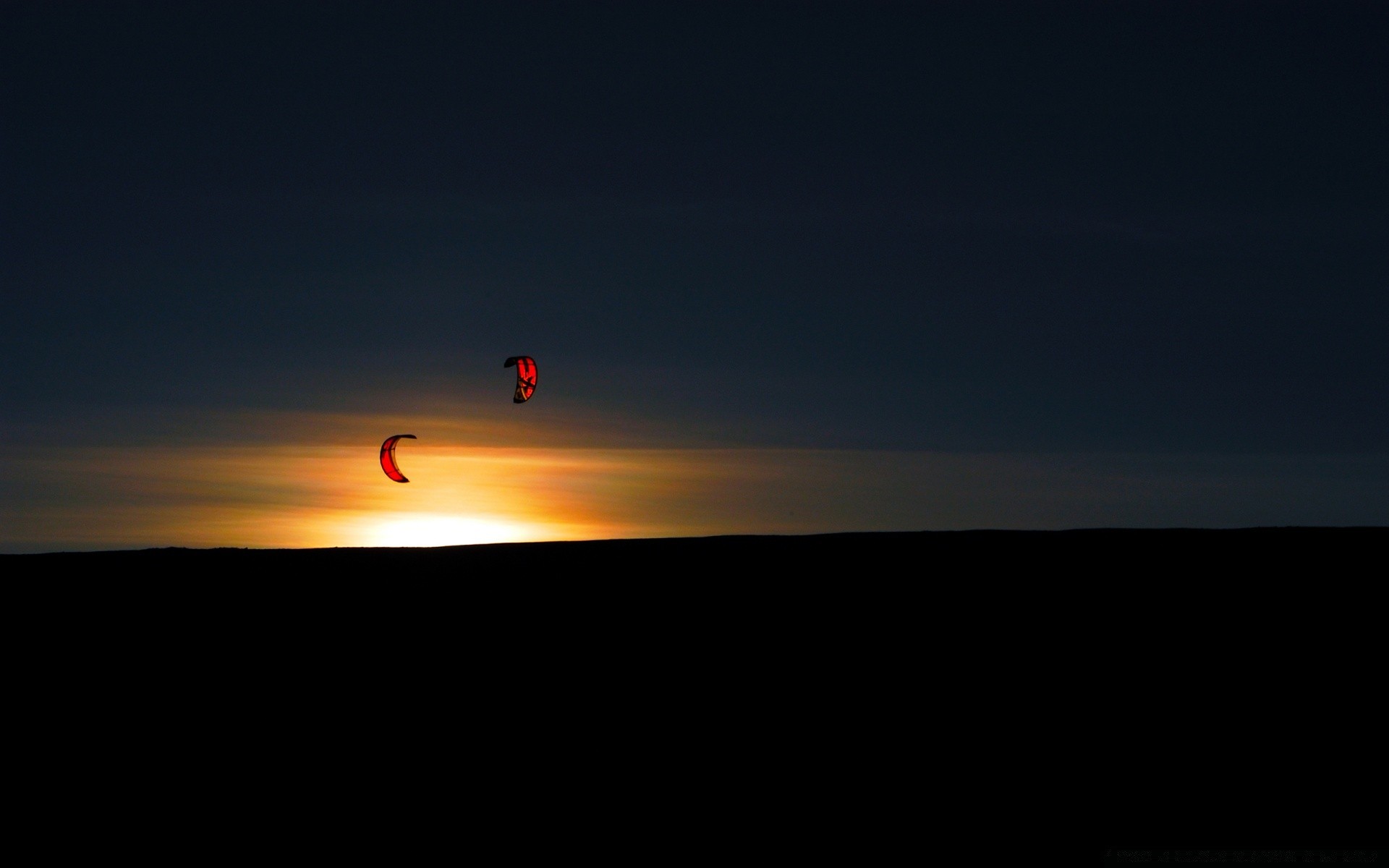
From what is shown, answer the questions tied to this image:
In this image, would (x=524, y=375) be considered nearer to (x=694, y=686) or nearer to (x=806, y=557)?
(x=806, y=557)

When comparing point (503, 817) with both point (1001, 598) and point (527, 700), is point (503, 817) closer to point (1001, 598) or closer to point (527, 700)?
point (527, 700)

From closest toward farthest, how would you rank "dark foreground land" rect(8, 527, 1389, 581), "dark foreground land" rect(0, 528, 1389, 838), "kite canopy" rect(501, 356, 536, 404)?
"dark foreground land" rect(0, 528, 1389, 838) → "dark foreground land" rect(8, 527, 1389, 581) → "kite canopy" rect(501, 356, 536, 404)

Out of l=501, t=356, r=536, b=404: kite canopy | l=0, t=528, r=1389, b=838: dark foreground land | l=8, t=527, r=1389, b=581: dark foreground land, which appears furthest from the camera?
l=501, t=356, r=536, b=404: kite canopy

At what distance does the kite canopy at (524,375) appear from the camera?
1003 inches

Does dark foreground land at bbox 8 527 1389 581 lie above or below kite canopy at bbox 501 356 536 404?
below

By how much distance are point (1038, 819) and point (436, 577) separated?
449 inches

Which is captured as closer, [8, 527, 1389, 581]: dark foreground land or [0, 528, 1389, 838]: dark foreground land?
[0, 528, 1389, 838]: dark foreground land

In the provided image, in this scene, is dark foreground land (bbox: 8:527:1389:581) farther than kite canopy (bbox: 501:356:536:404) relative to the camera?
No

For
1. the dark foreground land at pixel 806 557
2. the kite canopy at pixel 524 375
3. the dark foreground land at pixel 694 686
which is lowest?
the dark foreground land at pixel 694 686

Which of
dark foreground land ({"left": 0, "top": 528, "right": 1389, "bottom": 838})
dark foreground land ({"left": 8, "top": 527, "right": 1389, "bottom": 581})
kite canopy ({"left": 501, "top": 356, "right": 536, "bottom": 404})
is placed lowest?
dark foreground land ({"left": 0, "top": 528, "right": 1389, "bottom": 838})

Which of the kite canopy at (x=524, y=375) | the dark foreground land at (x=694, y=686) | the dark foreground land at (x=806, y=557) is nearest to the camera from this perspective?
the dark foreground land at (x=694, y=686)

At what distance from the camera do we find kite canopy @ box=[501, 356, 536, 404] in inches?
1003

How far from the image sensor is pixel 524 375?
88.8ft

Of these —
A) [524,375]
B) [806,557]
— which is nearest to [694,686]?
[806,557]
